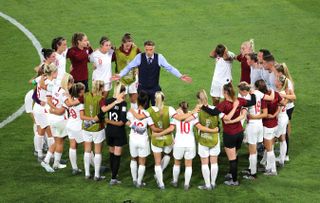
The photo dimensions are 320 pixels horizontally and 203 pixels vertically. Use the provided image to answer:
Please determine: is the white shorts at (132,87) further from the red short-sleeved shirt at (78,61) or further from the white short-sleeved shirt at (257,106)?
the white short-sleeved shirt at (257,106)

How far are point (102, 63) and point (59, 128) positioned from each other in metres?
2.52

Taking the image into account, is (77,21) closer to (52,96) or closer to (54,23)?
(54,23)

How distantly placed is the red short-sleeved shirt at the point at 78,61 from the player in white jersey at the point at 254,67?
3.83m

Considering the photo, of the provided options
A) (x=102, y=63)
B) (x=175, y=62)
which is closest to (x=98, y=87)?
(x=102, y=63)

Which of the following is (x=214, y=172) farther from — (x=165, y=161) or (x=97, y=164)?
(x=97, y=164)

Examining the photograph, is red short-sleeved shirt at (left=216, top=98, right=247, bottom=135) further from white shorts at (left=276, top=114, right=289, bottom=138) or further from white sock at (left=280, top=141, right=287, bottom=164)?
white sock at (left=280, top=141, right=287, bottom=164)

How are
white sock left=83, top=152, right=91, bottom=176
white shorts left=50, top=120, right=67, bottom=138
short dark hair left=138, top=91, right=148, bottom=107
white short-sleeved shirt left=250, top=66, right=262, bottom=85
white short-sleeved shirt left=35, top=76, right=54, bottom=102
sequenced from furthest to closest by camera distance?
white short-sleeved shirt left=250, top=66, right=262, bottom=85 < white short-sleeved shirt left=35, top=76, right=54, bottom=102 < white shorts left=50, top=120, right=67, bottom=138 < white sock left=83, top=152, right=91, bottom=176 < short dark hair left=138, top=91, right=148, bottom=107

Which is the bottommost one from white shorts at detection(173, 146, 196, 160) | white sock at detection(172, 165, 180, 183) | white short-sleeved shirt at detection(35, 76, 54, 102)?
white sock at detection(172, 165, 180, 183)

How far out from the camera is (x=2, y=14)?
2569 cm

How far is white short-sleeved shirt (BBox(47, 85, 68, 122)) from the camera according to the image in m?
13.7

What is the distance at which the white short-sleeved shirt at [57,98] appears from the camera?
45.1 feet

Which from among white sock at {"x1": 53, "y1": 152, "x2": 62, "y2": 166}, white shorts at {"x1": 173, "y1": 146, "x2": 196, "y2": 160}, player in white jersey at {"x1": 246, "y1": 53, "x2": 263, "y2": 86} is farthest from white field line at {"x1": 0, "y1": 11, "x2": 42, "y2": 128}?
player in white jersey at {"x1": 246, "y1": 53, "x2": 263, "y2": 86}

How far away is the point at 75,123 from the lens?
13.7 meters

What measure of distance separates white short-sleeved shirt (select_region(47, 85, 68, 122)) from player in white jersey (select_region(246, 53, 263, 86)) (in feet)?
13.4
